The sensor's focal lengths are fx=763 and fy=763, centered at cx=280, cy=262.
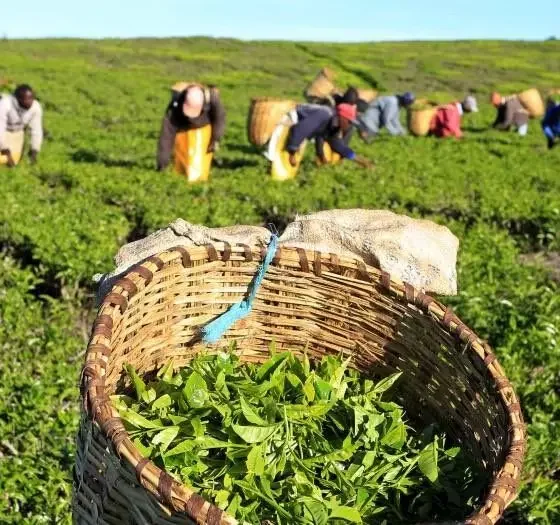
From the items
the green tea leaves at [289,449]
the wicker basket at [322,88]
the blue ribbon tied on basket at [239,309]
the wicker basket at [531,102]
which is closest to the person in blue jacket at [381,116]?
the wicker basket at [322,88]

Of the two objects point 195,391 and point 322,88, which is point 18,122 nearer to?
point 322,88

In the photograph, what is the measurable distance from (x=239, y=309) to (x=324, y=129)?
9545 millimetres

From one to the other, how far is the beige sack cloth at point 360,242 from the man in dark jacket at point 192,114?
301 inches

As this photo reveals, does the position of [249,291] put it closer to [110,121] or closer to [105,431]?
[105,431]

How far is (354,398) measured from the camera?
2150mm

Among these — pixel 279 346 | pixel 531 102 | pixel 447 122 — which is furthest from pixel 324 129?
pixel 531 102

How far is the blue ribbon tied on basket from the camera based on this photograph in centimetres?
225

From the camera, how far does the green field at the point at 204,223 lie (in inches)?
145

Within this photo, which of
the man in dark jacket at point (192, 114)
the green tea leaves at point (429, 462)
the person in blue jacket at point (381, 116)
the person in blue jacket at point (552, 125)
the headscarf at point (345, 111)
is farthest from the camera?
the person in blue jacket at point (381, 116)

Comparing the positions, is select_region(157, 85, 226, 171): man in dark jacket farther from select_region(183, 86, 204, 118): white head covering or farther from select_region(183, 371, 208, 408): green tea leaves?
select_region(183, 371, 208, 408): green tea leaves

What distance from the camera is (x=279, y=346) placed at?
8.16 feet

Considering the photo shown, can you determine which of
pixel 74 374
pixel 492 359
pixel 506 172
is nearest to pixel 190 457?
pixel 492 359

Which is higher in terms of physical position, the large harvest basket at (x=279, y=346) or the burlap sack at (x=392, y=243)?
the burlap sack at (x=392, y=243)

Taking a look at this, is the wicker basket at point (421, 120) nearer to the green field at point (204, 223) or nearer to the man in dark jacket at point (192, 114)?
the green field at point (204, 223)
